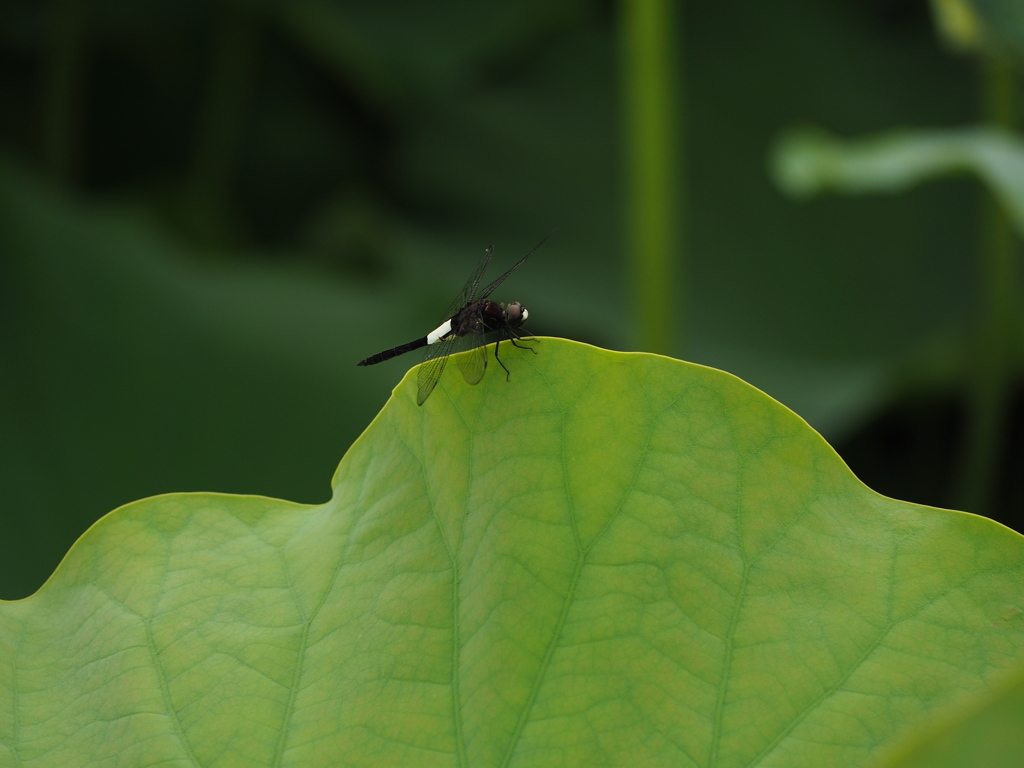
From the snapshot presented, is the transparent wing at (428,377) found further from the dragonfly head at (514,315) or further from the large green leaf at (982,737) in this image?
the large green leaf at (982,737)

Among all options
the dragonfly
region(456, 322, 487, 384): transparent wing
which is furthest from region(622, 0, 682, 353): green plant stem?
region(456, 322, 487, 384): transparent wing

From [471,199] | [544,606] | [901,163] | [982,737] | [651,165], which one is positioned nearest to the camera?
[982,737]

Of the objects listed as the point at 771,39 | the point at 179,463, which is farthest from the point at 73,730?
the point at 771,39

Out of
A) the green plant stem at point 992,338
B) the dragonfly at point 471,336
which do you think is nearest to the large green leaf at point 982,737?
the dragonfly at point 471,336

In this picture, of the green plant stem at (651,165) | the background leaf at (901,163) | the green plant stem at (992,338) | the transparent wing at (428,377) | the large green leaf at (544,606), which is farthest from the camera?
the green plant stem at (992,338)

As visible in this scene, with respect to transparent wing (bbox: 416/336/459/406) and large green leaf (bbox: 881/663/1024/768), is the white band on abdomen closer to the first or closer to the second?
transparent wing (bbox: 416/336/459/406)

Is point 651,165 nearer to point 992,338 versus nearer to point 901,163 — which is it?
point 901,163

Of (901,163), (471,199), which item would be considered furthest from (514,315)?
(471,199)
